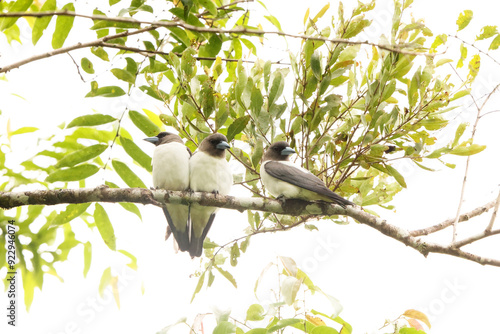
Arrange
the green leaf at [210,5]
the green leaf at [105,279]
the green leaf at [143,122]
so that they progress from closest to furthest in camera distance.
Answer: the green leaf at [210,5] → the green leaf at [143,122] → the green leaf at [105,279]

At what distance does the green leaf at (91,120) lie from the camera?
119 inches

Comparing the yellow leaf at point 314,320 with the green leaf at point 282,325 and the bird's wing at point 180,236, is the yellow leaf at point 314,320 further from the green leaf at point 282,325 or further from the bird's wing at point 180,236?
the bird's wing at point 180,236

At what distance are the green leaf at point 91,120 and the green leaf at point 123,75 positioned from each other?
0.91ft

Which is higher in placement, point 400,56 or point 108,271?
point 400,56

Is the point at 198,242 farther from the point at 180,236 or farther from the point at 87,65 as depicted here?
the point at 87,65

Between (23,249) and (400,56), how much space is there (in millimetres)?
3122

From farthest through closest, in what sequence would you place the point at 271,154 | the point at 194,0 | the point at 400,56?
the point at 271,154 < the point at 400,56 < the point at 194,0

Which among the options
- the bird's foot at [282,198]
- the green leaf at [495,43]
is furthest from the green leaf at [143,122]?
the green leaf at [495,43]

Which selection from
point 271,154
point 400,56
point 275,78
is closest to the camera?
point 400,56

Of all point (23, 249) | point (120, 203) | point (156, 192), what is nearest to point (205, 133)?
point (156, 192)

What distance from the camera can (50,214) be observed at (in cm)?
374

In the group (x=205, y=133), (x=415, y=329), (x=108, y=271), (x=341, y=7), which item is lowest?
(x=415, y=329)

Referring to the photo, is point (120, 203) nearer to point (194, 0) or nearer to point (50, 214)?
point (50, 214)

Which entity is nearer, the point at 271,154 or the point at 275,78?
the point at 275,78
